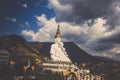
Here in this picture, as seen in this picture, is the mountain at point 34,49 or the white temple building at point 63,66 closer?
the white temple building at point 63,66

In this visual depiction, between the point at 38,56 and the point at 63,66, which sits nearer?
the point at 63,66

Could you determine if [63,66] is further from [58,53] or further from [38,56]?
[38,56]

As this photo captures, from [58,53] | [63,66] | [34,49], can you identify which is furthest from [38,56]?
[34,49]

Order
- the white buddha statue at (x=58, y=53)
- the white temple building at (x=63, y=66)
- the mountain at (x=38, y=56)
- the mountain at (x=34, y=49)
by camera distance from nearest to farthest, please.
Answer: the white temple building at (x=63, y=66)
the mountain at (x=38, y=56)
the white buddha statue at (x=58, y=53)
the mountain at (x=34, y=49)

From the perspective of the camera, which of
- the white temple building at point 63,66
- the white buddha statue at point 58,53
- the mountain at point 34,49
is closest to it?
the white temple building at point 63,66

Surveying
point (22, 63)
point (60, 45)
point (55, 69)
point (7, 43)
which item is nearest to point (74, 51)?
point (7, 43)

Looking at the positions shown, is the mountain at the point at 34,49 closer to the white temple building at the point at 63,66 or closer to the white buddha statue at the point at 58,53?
the white buddha statue at the point at 58,53

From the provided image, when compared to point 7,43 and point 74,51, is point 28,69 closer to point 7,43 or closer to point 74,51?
point 7,43

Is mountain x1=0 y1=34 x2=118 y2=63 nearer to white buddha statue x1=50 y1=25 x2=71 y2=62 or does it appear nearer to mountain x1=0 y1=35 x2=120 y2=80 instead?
mountain x1=0 y1=35 x2=120 y2=80

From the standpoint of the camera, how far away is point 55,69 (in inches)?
3250

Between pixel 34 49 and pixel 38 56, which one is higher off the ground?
pixel 34 49

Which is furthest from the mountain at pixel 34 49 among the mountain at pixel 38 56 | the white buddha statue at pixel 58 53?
the white buddha statue at pixel 58 53

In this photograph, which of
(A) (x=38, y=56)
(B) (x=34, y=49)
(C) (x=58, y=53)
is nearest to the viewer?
(C) (x=58, y=53)

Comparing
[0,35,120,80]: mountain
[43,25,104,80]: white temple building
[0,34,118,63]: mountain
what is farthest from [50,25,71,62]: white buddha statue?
[0,34,118,63]: mountain
